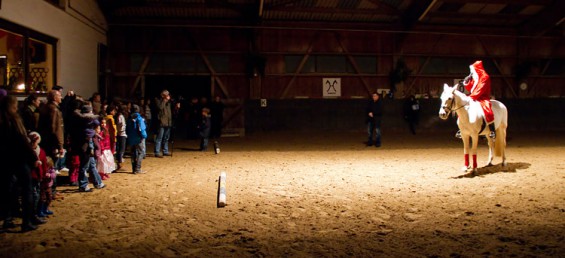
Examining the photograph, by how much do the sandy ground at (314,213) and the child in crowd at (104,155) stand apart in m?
0.24

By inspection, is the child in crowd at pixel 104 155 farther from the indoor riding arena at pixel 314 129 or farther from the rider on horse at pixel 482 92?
the rider on horse at pixel 482 92

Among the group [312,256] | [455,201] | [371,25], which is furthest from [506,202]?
[371,25]

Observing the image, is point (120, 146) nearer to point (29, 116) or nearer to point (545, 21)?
point (29, 116)

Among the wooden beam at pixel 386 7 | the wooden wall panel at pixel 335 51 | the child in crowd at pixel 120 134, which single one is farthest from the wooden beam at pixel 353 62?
the child in crowd at pixel 120 134

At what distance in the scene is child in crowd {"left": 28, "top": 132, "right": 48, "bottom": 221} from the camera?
512 cm

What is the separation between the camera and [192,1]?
17250 mm

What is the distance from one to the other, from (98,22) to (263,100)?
24.8 feet

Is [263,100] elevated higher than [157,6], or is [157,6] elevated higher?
[157,6]

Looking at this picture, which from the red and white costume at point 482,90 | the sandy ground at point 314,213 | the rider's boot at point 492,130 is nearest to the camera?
the sandy ground at point 314,213

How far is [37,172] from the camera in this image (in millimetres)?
5172

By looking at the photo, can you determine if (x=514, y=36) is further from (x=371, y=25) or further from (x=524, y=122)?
(x=371, y=25)

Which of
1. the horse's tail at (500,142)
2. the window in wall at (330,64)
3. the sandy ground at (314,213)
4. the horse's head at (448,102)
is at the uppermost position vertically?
the window in wall at (330,64)

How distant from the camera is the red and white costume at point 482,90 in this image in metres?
8.96

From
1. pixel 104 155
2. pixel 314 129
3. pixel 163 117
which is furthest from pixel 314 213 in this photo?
pixel 314 129
